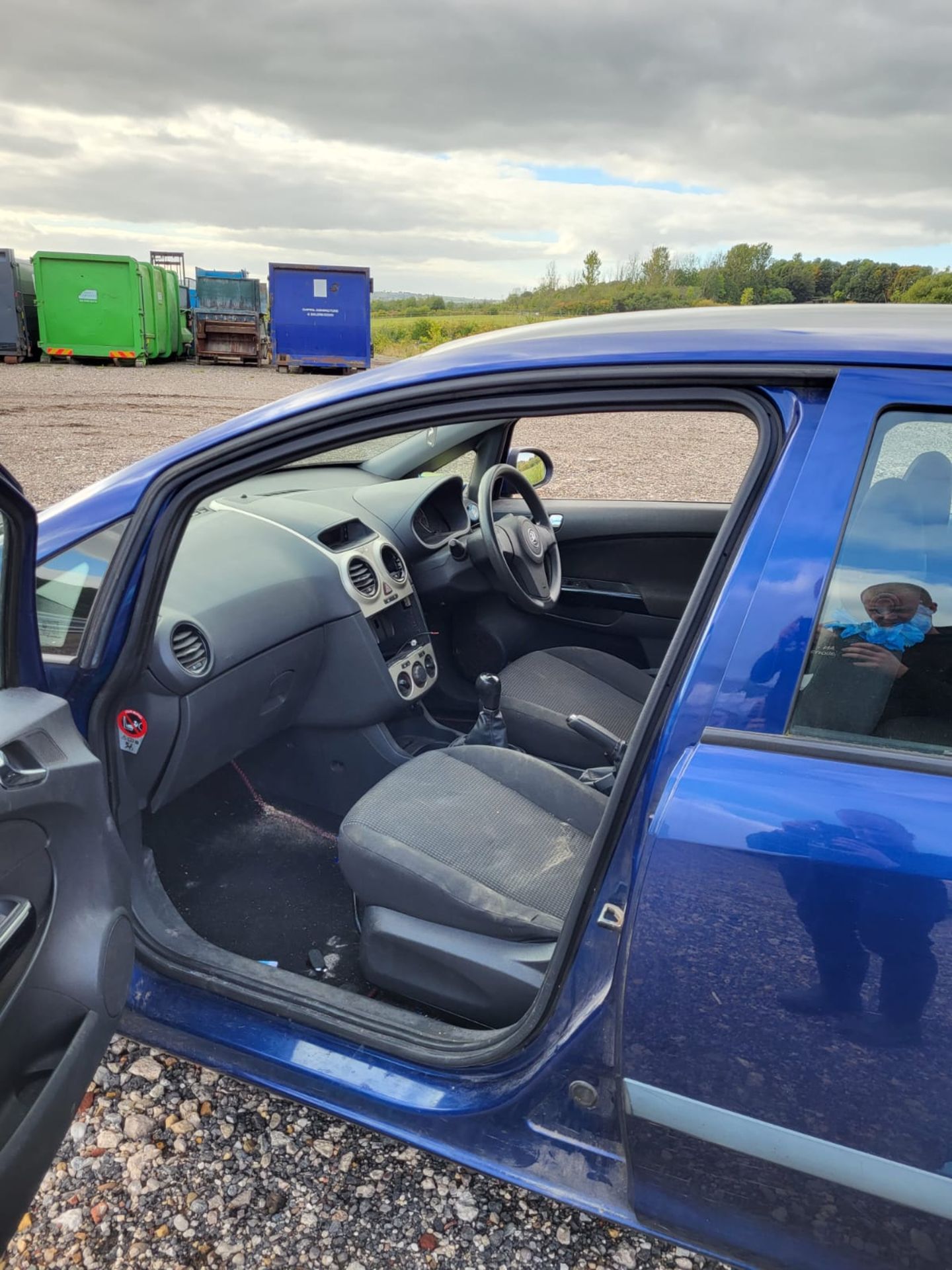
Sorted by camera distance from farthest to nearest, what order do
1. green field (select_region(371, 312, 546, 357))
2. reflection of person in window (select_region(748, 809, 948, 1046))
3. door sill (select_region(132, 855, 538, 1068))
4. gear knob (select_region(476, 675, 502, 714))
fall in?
green field (select_region(371, 312, 546, 357)) < gear knob (select_region(476, 675, 502, 714)) < door sill (select_region(132, 855, 538, 1068)) < reflection of person in window (select_region(748, 809, 948, 1046))

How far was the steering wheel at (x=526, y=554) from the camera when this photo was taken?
299cm

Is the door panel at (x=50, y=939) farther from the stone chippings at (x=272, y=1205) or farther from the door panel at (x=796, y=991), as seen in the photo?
the door panel at (x=796, y=991)

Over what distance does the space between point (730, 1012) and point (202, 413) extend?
520 inches

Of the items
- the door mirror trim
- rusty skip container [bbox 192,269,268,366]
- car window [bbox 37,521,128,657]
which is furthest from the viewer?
rusty skip container [bbox 192,269,268,366]

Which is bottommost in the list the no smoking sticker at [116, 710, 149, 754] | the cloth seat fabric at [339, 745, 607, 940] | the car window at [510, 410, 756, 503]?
the car window at [510, 410, 756, 503]

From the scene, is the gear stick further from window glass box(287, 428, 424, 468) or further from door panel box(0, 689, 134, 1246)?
door panel box(0, 689, 134, 1246)

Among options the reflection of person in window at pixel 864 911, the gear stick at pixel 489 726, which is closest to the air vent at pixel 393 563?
the gear stick at pixel 489 726

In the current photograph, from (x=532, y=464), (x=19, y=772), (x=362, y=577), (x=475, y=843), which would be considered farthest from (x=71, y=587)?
(x=532, y=464)

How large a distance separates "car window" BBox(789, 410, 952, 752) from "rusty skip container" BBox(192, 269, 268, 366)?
22.4 meters

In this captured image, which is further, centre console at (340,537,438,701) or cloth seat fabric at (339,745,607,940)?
centre console at (340,537,438,701)

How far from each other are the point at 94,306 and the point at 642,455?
14.2 metres

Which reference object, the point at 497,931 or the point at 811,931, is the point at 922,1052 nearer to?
the point at 811,931

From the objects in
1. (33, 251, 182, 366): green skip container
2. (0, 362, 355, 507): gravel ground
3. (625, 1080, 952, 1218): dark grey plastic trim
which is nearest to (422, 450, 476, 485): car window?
(625, 1080, 952, 1218): dark grey plastic trim

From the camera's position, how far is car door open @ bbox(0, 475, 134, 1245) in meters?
1.25
